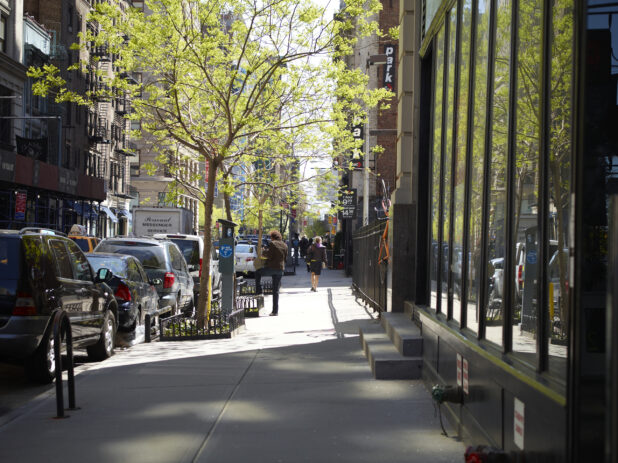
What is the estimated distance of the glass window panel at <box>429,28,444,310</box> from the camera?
29.0ft

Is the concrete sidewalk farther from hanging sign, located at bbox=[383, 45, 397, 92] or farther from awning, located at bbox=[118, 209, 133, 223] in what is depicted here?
awning, located at bbox=[118, 209, 133, 223]

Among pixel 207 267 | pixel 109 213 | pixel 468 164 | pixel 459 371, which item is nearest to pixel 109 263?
pixel 207 267

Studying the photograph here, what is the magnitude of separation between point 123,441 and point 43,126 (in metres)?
43.8

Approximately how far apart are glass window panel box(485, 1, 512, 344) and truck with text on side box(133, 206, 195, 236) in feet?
98.7

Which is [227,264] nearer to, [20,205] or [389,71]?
[20,205]

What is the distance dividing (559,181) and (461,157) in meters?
3.16

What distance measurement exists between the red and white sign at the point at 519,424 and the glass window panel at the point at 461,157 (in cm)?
242

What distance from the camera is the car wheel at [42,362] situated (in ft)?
31.2

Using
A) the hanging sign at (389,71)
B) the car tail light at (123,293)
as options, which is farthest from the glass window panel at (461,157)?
the hanging sign at (389,71)

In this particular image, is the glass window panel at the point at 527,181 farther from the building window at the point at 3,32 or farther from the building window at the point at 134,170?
the building window at the point at 134,170

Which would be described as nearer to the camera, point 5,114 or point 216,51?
point 216,51

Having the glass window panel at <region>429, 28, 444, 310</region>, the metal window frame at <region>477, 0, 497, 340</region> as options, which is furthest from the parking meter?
the metal window frame at <region>477, 0, 497, 340</region>

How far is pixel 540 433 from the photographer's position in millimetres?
4031

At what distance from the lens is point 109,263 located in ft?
48.5
